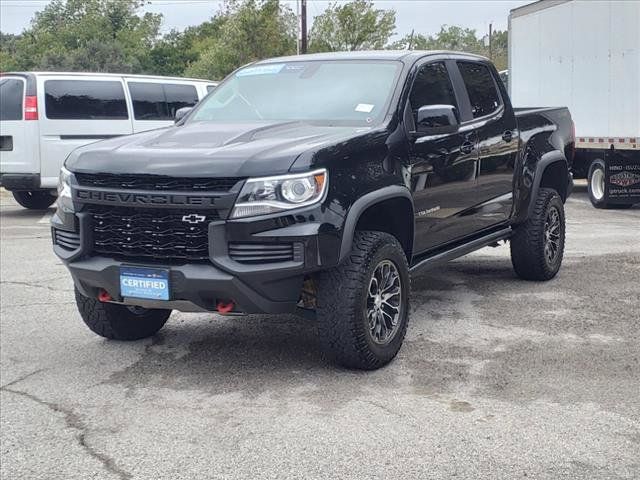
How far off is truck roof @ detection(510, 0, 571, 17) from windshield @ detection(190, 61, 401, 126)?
31.9 ft

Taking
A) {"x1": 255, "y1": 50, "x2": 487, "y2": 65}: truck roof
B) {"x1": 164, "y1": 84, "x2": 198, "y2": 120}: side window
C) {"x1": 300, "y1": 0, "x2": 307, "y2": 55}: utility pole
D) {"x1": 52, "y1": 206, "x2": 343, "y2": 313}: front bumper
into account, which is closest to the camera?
{"x1": 52, "y1": 206, "x2": 343, "y2": 313}: front bumper

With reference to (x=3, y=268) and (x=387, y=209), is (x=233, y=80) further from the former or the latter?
(x=3, y=268)

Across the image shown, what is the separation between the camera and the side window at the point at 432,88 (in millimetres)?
6059

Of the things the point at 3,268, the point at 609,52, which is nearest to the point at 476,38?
the point at 609,52

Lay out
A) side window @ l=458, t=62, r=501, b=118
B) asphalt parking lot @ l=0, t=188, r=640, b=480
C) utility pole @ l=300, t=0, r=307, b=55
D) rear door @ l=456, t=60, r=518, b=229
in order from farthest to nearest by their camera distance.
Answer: utility pole @ l=300, t=0, r=307, b=55
side window @ l=458, t=62, r=501, b=118
rear door @ l=456, t=60, r=518, b=229
asphalt parking lot @ l=0, t=188, r=640, b=480

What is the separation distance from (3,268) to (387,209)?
5.00 metres

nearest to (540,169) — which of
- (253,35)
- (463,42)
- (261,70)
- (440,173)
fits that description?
(440,173)

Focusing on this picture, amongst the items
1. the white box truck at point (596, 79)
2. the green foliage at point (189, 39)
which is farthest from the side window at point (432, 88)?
the green foliage at point (189, 39)

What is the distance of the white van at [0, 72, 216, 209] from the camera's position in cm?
1263

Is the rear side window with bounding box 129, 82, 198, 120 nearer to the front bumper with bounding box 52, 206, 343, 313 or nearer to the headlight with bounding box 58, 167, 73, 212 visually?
the headlight with bounding box 58, 167, 73, 212

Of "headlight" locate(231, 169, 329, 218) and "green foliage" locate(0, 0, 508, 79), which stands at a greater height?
"green foliage" locate(0, 0, 508, 79)

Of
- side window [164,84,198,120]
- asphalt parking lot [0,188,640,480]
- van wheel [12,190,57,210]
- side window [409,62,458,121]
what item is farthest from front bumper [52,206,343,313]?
van wheel [12,190,57,210]

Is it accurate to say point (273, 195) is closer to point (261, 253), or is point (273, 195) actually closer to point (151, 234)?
point (261, 253)

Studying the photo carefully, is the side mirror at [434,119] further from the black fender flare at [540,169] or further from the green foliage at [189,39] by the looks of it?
the green foliage at [189,39]
